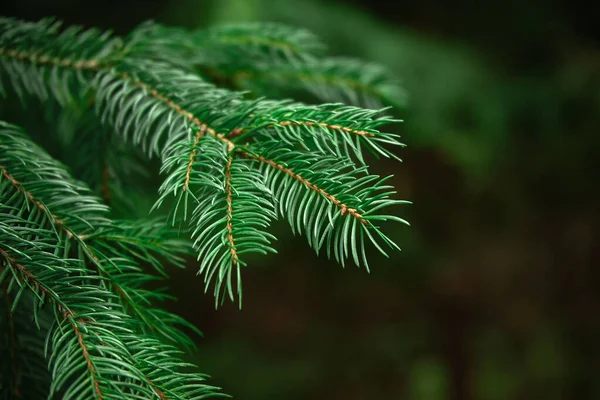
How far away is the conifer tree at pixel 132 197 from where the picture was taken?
567mm

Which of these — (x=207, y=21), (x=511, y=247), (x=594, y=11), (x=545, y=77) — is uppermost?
(x=594, y=11)

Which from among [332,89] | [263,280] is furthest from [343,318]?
[332,89]

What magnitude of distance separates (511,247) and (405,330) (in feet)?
3.36

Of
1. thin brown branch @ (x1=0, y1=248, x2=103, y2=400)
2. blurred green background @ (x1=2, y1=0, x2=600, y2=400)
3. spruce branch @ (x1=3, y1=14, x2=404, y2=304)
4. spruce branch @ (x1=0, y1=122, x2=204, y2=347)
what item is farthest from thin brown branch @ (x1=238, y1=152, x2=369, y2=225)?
blurred green background @ (x1=2, y1=0, x2=600, y2=400)

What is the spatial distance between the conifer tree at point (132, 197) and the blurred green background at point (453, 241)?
94cm

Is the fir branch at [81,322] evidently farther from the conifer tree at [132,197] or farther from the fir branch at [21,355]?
the fir branch at [21,355]

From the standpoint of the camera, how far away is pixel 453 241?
130 inches

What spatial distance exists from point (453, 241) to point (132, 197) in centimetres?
273

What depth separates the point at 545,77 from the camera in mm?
2584

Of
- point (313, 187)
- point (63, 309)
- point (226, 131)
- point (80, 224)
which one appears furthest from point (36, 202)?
point (313, 187)

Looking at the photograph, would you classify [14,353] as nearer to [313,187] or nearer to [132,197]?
[132,197]

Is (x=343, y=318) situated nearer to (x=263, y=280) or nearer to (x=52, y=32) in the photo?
(x=263, y=280)

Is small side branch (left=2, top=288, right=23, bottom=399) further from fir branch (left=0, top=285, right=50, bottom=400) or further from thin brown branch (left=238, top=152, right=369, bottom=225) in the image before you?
thin brown branch (left=238, top=152, right=369, bottom=225)

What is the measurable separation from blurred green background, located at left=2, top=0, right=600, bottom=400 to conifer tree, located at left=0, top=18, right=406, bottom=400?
0.94 meters
